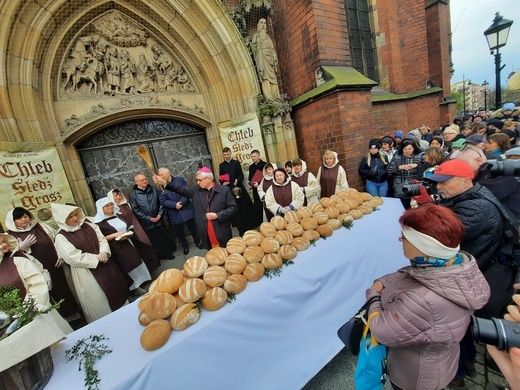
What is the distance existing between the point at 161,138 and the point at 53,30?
242cm

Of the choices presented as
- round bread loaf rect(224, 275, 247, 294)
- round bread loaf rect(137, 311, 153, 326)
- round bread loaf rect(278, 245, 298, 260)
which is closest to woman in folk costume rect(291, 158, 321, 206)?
round bread loaf rect(278, 245, 298, 260)

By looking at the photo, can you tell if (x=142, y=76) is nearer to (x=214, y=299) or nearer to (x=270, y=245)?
(x=270, y=245)

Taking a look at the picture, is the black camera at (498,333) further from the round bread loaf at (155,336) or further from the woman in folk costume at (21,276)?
the woman in folk costume at (21,276)

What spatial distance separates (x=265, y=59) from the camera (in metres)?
4.77

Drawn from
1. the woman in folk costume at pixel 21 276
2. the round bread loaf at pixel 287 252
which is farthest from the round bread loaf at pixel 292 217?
the woman in folk costume at pixel 21 276

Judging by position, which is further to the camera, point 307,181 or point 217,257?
point 307,181

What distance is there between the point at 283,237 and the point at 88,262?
235cm

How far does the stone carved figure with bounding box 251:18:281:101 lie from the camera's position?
4.73m

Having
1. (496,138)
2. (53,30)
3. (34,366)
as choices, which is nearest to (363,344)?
(34,366)

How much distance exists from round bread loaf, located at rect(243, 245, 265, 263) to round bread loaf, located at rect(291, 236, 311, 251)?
39 cm

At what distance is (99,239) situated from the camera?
2.68 metres

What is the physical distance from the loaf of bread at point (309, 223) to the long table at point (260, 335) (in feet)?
0.59

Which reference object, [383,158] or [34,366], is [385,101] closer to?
[383,158]

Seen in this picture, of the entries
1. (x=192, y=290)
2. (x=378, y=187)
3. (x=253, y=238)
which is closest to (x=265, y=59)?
(x=378, y=187)
